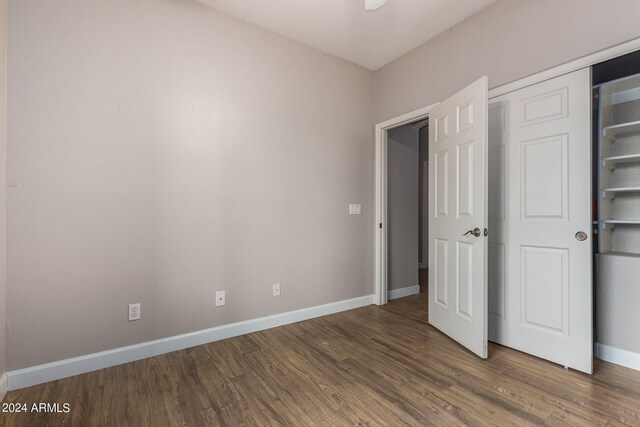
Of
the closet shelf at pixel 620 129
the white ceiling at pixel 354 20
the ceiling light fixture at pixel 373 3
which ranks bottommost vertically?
the closet shelf at pixel 620 129

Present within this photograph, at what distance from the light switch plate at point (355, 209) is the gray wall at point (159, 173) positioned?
172mm

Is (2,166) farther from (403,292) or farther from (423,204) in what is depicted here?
(423,204)

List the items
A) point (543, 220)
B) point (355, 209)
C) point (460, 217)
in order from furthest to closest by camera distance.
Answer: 1. point (355, 209)
2. point (460, 217)
3. point (543, 220)

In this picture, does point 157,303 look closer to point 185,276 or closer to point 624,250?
point 185,276

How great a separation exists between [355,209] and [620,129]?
227cm

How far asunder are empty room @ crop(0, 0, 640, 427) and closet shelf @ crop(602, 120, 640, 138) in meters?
0.02

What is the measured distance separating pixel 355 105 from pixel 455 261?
202 cm

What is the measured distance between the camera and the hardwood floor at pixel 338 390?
1.50m

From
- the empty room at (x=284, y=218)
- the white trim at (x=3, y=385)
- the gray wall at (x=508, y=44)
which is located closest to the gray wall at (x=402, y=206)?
the gray wall at (x=508, y=44)

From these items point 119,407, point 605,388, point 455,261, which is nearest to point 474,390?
point 605,388

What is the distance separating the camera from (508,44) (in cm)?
223

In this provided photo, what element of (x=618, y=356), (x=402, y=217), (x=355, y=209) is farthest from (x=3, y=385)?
(x=618, y=356)

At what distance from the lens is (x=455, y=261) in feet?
7.88

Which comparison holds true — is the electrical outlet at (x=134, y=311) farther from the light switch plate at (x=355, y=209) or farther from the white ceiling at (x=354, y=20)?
the white ceiling at (x=354, y=20)
